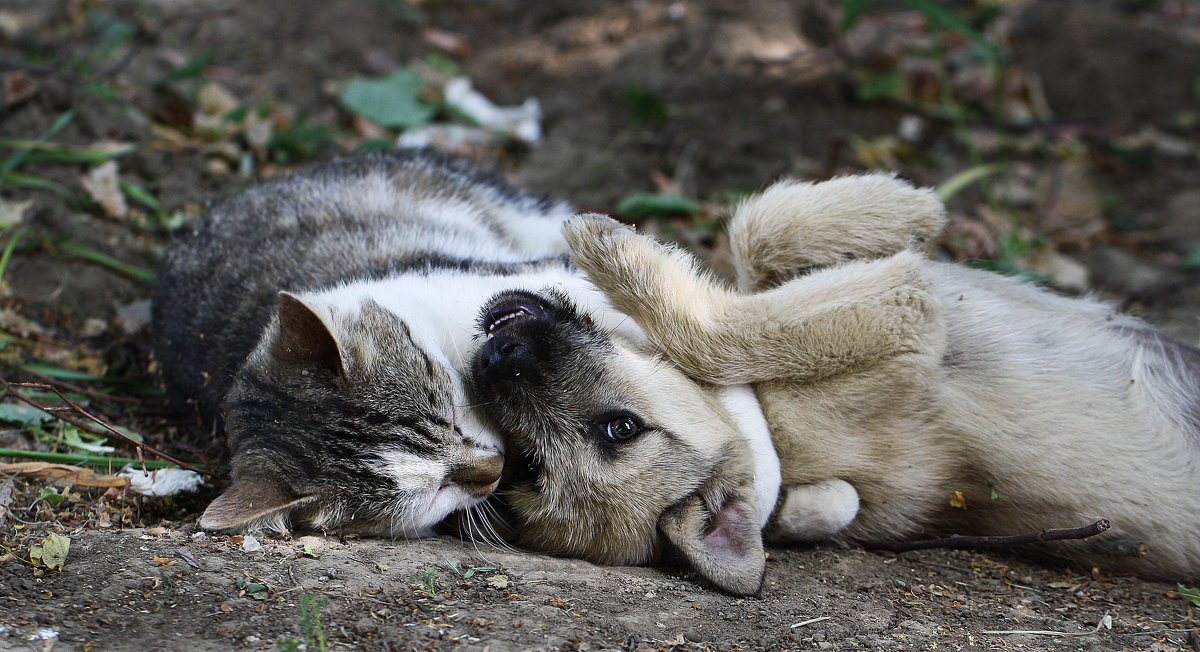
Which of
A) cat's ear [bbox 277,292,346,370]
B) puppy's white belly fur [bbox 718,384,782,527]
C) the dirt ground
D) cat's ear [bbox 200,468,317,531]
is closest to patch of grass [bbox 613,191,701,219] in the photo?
the dirt ground

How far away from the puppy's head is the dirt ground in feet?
0.61

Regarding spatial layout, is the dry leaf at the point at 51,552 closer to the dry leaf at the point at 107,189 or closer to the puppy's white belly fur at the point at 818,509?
the puppy's white belly fur at the point at 818,509

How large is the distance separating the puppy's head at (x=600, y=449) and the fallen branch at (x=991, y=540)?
2.18 ft

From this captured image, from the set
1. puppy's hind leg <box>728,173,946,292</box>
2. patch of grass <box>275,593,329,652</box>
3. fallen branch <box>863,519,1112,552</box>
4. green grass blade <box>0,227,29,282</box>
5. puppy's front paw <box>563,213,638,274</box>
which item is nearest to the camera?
patch of grass <box>275,593,329,652</box>

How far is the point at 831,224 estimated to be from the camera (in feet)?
13.1

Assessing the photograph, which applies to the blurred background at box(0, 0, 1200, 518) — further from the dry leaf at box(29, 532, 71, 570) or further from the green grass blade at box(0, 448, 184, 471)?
the dry leaf at box(29, 532, 71, 570)

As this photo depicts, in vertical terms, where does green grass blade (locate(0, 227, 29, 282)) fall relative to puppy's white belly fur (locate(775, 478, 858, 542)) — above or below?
above

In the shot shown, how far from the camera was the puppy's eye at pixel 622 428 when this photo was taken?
3.40m

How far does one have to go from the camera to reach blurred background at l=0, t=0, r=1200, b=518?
5.52 m

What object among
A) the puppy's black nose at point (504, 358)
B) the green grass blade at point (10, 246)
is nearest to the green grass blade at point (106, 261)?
the green grass blade at point (10, 246)

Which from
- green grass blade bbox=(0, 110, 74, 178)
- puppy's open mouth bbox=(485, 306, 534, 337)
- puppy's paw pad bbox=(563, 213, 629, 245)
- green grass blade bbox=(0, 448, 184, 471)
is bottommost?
green grass blade bbox=(0, 448, 184, 471)

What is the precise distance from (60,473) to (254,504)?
973mm

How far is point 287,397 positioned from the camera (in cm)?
330

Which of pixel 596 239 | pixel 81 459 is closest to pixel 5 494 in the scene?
pixel 81 459
